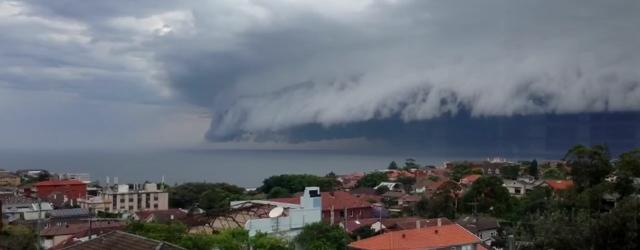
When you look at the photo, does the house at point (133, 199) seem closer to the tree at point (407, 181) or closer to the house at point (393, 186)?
the house at point (393, 186)

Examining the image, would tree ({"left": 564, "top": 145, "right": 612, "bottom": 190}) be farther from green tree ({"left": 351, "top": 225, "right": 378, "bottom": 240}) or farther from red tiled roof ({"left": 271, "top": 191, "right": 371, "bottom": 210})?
red tiled roof ({"left": 271, "top": 191, "right": 371, "bottom": 210})

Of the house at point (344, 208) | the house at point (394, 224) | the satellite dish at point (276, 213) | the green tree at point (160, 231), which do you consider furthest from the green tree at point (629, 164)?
the house at point (344, 208)

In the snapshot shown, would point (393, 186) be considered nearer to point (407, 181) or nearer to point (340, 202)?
point (407, 181)

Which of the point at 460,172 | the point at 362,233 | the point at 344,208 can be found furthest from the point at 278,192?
the point at 362,233

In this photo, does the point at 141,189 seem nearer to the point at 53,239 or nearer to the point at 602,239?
the point at 53,239

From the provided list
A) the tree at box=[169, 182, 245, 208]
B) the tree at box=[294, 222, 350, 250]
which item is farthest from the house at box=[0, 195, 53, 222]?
the tree at box=[294, 222, 350, 250]
